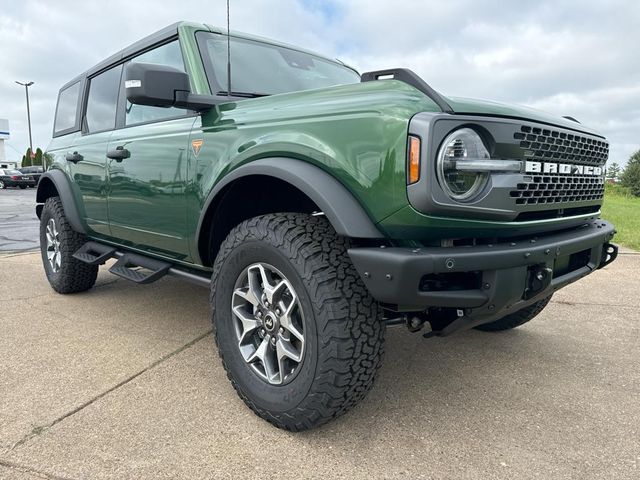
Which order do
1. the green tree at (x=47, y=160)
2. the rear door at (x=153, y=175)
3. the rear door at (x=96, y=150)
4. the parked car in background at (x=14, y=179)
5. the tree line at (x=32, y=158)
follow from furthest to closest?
1. the tree line at (x=32, y=158)
2. the parked car in background at (x=14, y=179)
3. the green tree at (x=47, y=160)
4. the rear door at (x=96, y=150)
5. the rear door at (x=153, y=175)

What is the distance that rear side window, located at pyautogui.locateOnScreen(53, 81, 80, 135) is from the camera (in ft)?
15.4

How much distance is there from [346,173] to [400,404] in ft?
3.95

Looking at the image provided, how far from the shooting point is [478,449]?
2.08m

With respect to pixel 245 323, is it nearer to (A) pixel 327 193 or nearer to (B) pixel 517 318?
(A) pixel 327 193

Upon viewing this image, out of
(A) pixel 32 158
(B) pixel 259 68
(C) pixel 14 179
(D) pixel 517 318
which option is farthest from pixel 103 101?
(A) pixel 32 158

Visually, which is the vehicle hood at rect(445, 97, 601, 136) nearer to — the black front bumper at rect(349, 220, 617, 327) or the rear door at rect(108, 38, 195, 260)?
the black front bumper at rect(349, 220, 617, 327)

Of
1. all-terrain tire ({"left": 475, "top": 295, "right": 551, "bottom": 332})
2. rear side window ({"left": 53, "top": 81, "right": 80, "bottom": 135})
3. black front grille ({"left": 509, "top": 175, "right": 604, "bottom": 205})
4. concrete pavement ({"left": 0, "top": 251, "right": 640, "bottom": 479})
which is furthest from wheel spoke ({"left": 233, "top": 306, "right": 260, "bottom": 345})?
rear side window ({"left": 53, "top": 81, "right": 80, "bottom": 135})

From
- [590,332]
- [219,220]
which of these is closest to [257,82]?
[219,220]

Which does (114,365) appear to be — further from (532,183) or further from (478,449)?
(532,183)

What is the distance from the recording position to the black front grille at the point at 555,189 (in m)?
1.97

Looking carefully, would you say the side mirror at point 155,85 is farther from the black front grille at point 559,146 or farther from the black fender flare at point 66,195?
the black fender flare at point 66,195

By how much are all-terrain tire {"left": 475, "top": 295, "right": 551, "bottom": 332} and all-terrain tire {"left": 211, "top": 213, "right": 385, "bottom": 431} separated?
4.96 feet

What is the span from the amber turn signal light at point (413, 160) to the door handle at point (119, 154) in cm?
214

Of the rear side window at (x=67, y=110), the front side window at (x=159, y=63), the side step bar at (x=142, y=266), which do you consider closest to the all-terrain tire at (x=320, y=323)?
the side step bar at (x=142, y=266)
